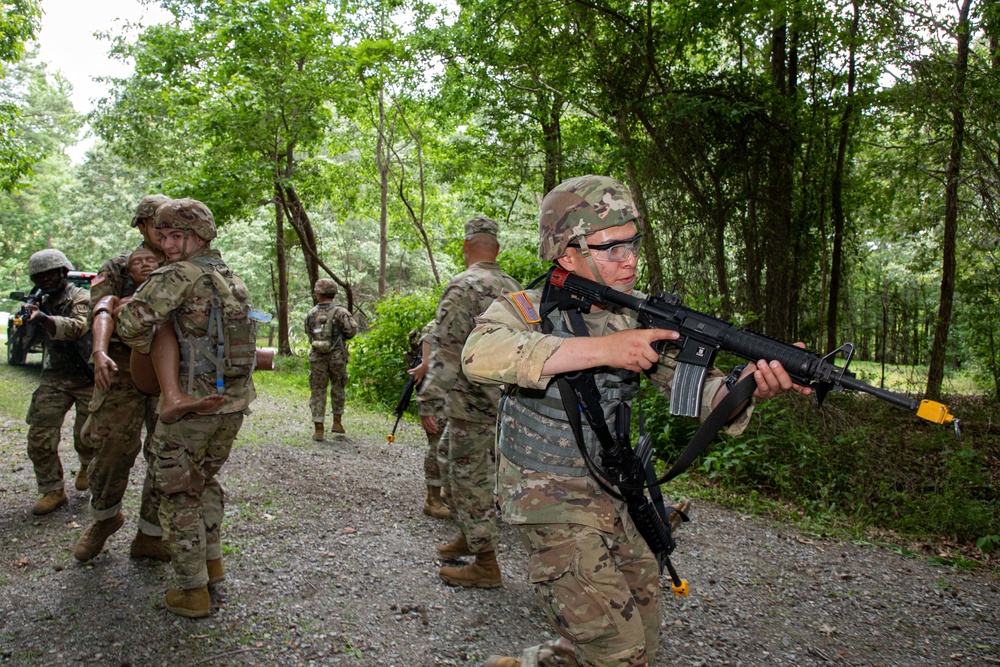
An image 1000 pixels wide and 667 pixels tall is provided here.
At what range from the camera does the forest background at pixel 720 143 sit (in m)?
8.16

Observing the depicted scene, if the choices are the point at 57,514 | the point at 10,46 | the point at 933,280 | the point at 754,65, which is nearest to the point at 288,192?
the point at 10,46

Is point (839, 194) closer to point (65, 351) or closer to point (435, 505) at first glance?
point (435, 505)

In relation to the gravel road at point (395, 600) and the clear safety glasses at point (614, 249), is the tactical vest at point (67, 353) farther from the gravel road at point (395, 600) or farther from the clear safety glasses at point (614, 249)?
the clear safety glasses at point (614, 249)

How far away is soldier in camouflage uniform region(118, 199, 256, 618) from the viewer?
3689 millimetres

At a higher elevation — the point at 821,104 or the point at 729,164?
the point at 821,104

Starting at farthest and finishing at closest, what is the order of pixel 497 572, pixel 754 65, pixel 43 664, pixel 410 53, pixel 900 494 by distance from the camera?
pixel 410 53 < pixel 754 65 < pixel 900 494 < pixel 497 572 < pixel 43 664

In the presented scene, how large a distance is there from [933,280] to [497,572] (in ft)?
63.6

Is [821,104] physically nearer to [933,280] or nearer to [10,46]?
[933,280]

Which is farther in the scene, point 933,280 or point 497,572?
point 933,280

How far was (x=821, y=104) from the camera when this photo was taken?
10.5 meters

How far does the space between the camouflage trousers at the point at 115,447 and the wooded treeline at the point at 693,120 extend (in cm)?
672

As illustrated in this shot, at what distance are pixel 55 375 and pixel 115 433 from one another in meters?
1.45

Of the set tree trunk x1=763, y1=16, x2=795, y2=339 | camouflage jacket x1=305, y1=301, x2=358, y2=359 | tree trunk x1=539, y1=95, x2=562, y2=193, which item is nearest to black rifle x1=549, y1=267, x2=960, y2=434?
camouflage jacket x1=305, y1=301, x2=358, y2=359

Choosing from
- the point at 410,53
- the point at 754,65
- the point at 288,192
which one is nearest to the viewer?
the point at 754,65
